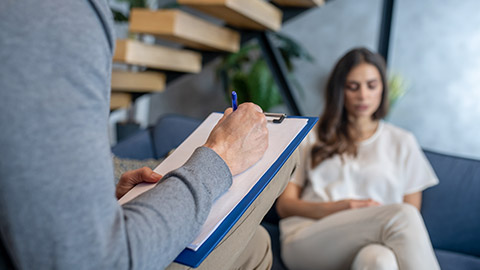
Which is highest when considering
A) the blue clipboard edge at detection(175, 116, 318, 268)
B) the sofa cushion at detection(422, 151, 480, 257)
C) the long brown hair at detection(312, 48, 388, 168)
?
the blue clipboard edge at detection(175, 116, 318, 268)

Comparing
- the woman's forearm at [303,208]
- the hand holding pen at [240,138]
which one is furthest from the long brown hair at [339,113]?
the hand holding pen at [240,138]

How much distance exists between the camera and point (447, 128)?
3541 mm

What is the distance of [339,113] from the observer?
5.97 ft

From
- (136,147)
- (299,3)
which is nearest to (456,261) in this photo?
(136,147)

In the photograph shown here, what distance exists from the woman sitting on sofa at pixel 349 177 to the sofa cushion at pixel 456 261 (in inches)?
8.4

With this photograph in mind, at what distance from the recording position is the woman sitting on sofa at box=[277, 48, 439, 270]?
1.34 metres

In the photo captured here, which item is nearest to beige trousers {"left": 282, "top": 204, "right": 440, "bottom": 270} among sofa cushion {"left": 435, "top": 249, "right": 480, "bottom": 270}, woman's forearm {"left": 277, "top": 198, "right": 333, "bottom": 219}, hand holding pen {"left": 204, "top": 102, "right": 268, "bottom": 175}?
woman's forearm {"left": 277, "top": 198, "right": 333, "bottom": 219}

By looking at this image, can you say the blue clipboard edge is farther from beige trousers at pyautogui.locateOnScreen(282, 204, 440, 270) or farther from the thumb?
beige trousers at pyautogui.locateOnScreen(282, 204, 440, 270)

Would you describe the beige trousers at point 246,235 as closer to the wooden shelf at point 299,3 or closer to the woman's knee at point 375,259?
the woman's knee at point 375,259

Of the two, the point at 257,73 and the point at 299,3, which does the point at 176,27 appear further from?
the point at 257,73

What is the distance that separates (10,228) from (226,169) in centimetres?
32

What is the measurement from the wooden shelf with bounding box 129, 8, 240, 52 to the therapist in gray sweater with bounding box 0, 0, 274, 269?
1926 mm

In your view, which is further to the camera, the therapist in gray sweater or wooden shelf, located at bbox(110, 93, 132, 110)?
wooden shelf, located at bbox(110, 93, 132, 110)

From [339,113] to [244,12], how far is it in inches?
37.0
